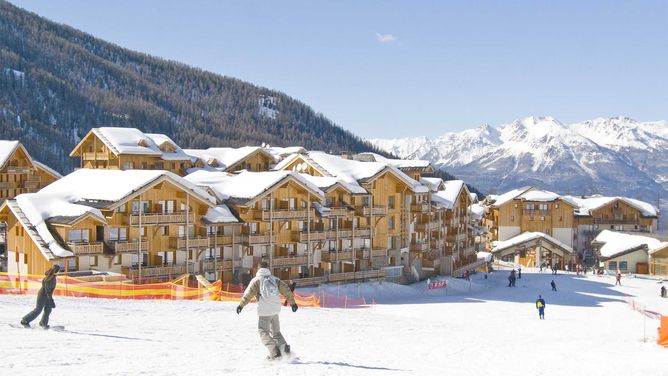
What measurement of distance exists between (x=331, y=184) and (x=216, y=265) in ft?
41.4

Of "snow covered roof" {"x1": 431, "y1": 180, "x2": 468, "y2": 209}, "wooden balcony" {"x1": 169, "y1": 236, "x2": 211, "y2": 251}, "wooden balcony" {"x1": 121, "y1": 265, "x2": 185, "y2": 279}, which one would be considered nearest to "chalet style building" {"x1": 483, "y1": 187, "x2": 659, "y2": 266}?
"snow covered roof" {"x1": 431, "y1": 180, "x2": 468, "y2": 209}

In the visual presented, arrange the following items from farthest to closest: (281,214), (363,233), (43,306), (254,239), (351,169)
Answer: (351,169) < (363,233) < (281,214) < (254,239) < (43,306)

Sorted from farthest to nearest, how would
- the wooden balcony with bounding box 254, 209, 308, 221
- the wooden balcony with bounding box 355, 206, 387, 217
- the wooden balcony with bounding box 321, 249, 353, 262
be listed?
the wooden balcony with bounding box 355, 206, 387, 217 → the wooden balcony with bounding box 321, 249, 353, 262 → the wooden balcony with bounding box 254, 209, 308, 221

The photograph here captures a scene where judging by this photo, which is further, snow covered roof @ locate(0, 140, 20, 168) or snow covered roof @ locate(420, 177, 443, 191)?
snow covered roof @ locate(420, 177, 443, 191)

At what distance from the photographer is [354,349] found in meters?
20.1

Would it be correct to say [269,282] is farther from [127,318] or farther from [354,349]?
[127,318]

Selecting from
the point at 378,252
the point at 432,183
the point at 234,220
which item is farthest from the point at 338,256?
the point at 432,183

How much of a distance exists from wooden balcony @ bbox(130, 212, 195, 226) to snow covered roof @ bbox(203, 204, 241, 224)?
1336 mm

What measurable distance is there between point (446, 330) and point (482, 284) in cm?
4321

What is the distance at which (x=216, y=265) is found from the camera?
2031 inches

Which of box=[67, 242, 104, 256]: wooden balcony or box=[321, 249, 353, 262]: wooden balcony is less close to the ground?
box=[67, 242, 104, 256]: wooden balcony

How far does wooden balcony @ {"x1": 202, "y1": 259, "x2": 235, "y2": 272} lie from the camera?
51125 mm

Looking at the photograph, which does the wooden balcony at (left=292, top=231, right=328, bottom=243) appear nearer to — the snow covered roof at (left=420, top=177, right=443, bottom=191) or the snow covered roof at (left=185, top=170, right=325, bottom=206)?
the snow covered roof at (left=185, top=170, right=325, bottom=206)

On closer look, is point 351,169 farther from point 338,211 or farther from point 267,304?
point 267,304
